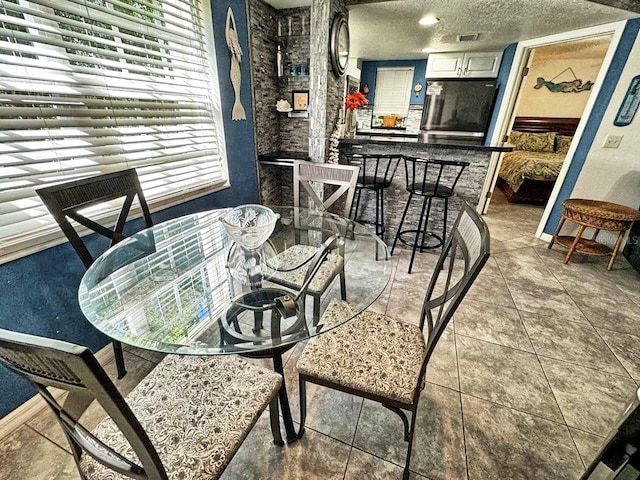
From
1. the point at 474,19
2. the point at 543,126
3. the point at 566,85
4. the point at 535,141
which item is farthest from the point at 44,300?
the point at 566,85

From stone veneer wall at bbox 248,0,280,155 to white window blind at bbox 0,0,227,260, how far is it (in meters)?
0.51

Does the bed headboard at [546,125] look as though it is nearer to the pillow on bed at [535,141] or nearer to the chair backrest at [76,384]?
the pillow on bed at [535,141]

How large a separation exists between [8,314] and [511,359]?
8.43 ft

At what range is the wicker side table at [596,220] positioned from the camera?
95.2 inches

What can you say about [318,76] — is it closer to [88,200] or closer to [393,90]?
[88,200]

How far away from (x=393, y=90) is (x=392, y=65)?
0.45 meters

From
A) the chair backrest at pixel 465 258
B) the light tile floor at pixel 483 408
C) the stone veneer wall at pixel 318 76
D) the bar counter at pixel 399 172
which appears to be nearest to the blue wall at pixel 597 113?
the bar counter at pixel 399 172

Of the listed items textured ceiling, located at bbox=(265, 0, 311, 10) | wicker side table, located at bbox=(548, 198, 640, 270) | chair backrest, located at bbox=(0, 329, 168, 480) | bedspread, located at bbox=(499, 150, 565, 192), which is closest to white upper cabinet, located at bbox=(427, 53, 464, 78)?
bedspread, located at bbox=(499, 150, 565, 192)

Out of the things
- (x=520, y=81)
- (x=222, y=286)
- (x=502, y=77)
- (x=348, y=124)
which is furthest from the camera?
(x=502, y=77)

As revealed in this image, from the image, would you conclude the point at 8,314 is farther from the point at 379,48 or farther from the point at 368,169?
the point at 379,48

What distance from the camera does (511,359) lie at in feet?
5.50

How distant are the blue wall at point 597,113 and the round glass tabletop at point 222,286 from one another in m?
2.83

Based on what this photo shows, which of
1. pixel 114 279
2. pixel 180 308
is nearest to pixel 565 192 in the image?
pixel 180 308

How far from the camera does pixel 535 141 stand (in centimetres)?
519
